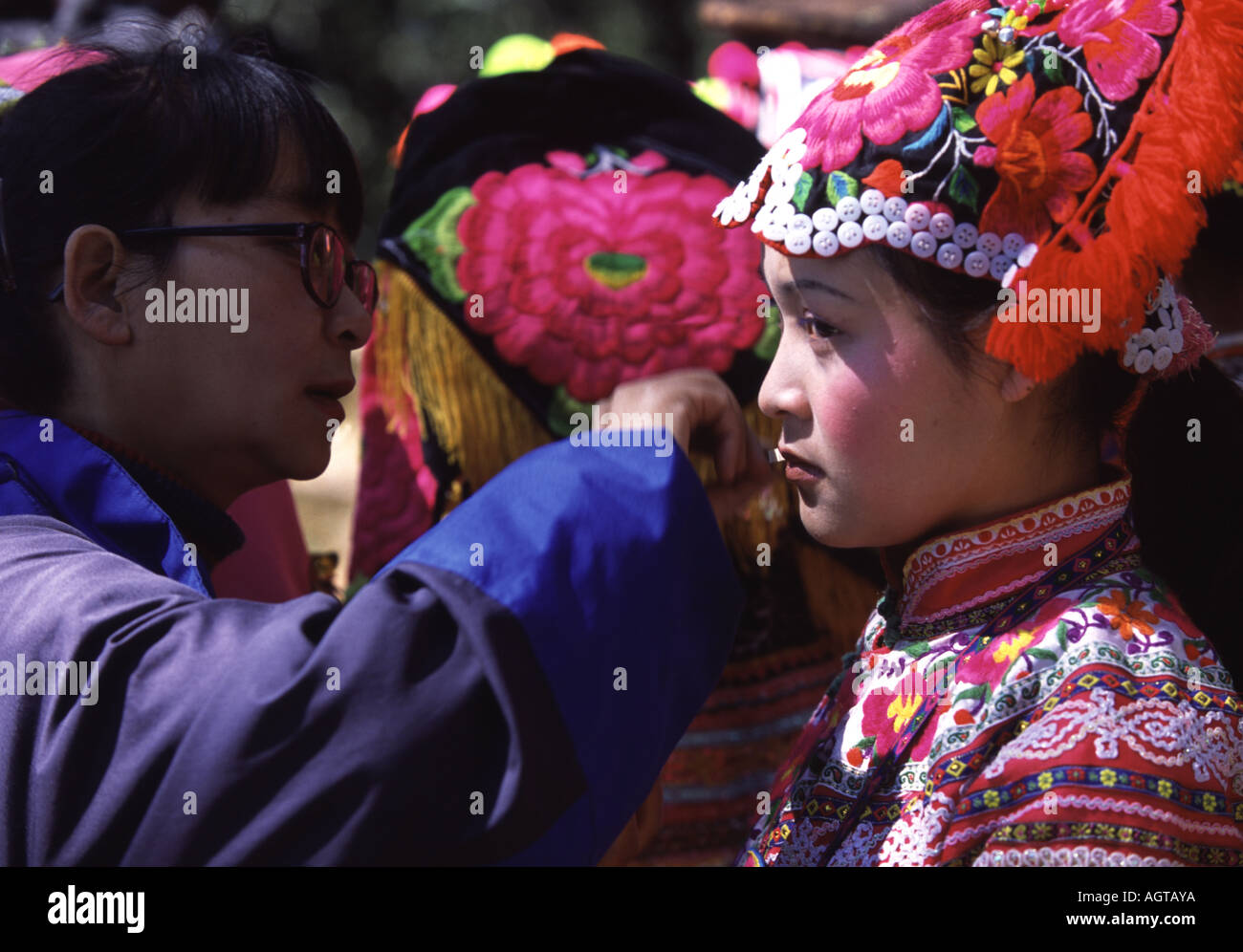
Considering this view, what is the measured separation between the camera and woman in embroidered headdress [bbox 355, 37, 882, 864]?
2266 millimetres

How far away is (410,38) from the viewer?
30.9 ft

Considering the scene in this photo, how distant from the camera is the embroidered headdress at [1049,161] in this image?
1.28 m

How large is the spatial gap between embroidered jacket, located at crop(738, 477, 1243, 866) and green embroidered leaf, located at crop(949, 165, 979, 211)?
35 centimetres

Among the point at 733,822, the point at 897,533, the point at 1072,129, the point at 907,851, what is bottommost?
the point at 733,822

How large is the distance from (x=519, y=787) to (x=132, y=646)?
14.8 inches

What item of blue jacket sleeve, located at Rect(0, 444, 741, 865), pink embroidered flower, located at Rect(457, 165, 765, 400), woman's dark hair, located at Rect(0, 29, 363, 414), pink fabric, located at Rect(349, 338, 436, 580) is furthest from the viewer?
pink fabric, located at Rect(349, 338, 436, 580)

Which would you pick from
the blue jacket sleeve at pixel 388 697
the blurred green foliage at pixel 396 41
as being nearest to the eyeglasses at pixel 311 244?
the blue jacket sleeve at pixel 388 697

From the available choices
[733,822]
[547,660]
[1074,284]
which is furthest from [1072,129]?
[733,822]

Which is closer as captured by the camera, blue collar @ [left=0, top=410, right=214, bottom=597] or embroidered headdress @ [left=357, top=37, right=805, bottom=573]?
blue collar @ [left=0, top=410, right=214, bottom=597]

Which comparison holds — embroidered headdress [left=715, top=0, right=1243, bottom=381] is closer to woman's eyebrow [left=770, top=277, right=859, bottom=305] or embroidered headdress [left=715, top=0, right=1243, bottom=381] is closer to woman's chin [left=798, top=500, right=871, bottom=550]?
woman's eyebrow [left=770, top=277, right=859, bottom=305]

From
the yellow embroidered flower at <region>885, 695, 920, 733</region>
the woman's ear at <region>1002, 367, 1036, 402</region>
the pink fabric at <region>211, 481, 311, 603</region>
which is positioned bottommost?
the pink fabric at <region>211, 481, 311, 603</region>

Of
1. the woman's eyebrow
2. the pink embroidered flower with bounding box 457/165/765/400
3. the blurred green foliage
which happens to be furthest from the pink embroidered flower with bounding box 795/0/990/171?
the blurred green foliage

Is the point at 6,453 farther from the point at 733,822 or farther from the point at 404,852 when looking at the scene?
the point at 733,822

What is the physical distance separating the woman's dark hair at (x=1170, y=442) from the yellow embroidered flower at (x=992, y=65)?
0.66ft
